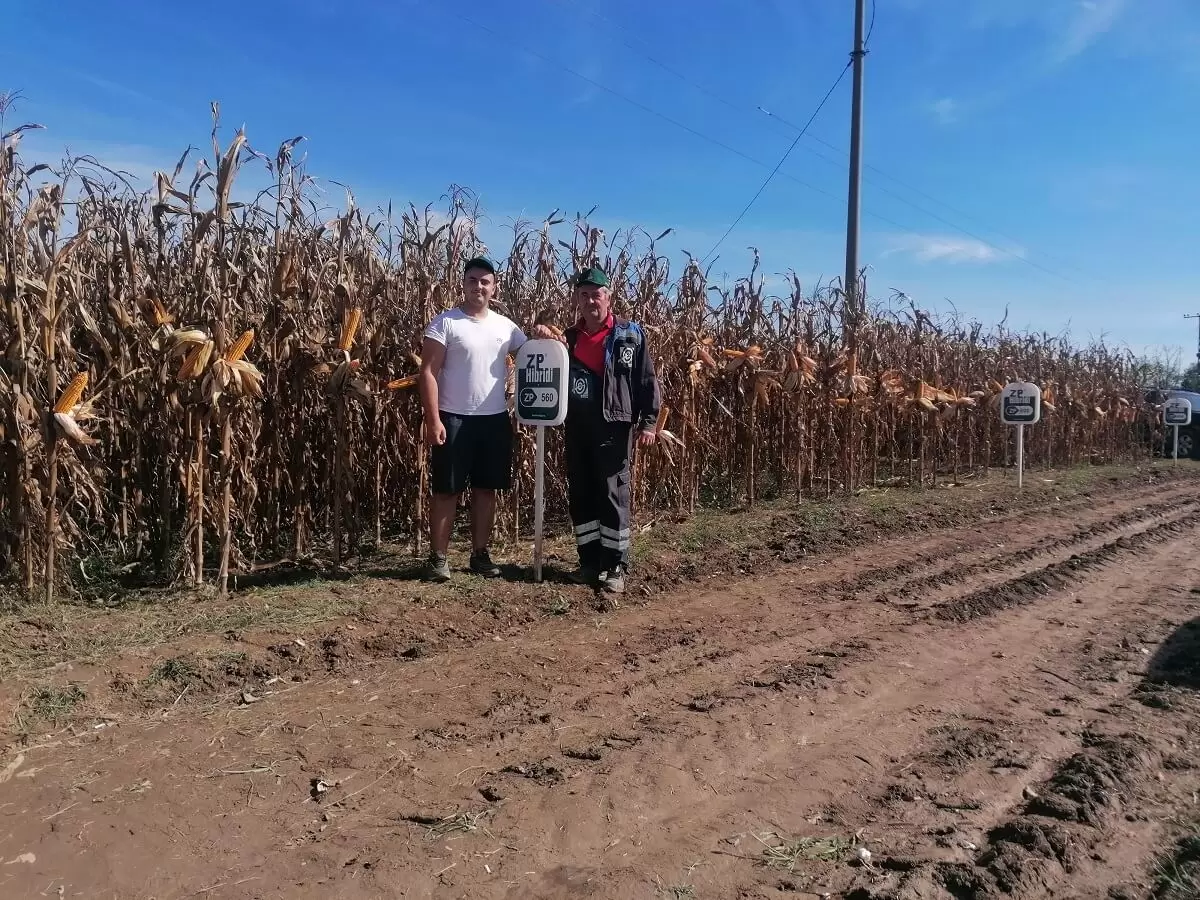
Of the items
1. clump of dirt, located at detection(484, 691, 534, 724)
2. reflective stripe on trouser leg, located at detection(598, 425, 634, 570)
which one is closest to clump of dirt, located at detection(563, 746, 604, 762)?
clump of dirt, located at detection(484, 691, 534, 724)

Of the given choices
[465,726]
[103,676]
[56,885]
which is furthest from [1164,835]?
[103,676]

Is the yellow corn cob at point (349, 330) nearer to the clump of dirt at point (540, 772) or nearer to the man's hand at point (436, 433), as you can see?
the man's hand at point (436, 433)

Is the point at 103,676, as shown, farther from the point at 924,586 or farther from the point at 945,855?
the point at 924,586

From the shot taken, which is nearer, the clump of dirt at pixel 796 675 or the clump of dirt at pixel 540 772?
the clump of dirt at pixel 540 772

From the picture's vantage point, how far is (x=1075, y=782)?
2.63m

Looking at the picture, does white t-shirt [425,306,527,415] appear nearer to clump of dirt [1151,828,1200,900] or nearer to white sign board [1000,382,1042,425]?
clump of dirt [1151,828,1200,900]

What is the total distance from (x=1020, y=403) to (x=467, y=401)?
8998 mm

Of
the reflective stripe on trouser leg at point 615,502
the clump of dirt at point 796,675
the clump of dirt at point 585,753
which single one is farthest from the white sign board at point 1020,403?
the clump of dirt at point 585,753

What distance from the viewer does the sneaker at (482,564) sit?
17.2ft

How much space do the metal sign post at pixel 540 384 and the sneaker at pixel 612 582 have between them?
Answer: 667 mm

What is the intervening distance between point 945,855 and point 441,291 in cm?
491

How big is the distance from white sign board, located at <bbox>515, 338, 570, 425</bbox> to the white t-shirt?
0.16 metres

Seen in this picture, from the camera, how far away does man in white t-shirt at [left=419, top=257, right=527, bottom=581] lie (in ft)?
15.8

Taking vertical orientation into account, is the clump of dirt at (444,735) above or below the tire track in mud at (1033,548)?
below
